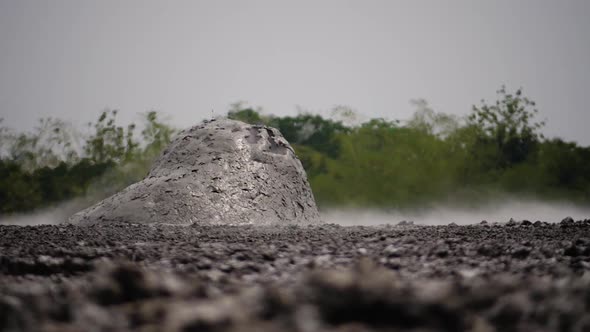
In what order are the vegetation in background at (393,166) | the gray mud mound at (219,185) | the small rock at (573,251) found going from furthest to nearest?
the vegetation in background at (393,166)
the gray mud mound at (219,185)
the small rock at (573,251)

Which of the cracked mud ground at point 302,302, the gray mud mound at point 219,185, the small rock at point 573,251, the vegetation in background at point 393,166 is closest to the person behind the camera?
the cracked mud ground at point 302,302

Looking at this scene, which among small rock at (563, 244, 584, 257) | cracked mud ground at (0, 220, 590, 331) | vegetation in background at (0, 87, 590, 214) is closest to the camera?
cracked mud ground at (0, 220, 590, 331)

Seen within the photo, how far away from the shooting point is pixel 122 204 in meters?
11.6

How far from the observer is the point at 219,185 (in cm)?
1214

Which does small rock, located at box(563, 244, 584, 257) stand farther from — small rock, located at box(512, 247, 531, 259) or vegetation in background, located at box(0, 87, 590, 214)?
vegetation in background, located at box(0, 87, 590, 214)

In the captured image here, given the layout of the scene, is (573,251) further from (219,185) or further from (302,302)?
(219,185)

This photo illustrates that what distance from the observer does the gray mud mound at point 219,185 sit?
11461 millimetres

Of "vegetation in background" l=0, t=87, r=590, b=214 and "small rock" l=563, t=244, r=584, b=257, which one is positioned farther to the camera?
"vegetation in background" l=0, t=87, r=590, b=214

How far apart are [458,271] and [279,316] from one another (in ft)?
7.95

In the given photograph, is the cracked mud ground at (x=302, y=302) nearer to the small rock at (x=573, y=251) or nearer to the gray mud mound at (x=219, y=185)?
the small rock at (x=573, y=251)

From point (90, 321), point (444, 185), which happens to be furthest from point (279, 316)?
point (444, 185)

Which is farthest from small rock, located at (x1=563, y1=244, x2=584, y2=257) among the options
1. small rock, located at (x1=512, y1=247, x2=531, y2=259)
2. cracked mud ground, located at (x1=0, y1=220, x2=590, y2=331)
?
cracked mud ground, located at (x1=0, y1=220, x2=590, y2=331)

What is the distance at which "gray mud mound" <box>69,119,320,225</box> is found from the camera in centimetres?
1146

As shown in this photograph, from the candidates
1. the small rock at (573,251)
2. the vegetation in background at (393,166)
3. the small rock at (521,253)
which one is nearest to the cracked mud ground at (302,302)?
the small rock at (521,253)
